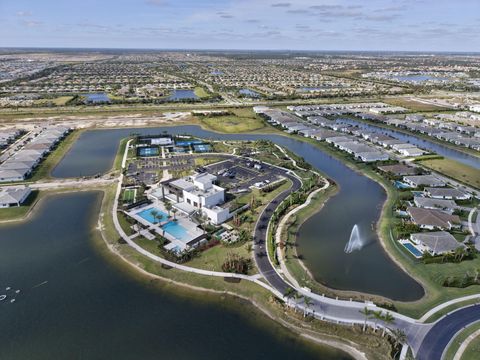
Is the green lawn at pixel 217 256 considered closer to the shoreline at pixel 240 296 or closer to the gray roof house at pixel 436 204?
the shoreline at pixel 240 296

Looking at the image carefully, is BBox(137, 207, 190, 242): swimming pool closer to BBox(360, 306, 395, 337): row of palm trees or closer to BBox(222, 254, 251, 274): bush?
BBox(222, 254, 251, 274): bush

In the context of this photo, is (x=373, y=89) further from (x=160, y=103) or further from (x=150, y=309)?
(x=150, y=309)

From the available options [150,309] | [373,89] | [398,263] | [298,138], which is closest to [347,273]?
[398,263]

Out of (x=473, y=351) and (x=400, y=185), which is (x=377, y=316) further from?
(x=400, y=185)

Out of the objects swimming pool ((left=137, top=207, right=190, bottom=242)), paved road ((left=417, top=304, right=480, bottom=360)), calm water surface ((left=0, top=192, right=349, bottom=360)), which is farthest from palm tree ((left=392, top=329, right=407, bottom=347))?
swimming pool ((left=137, top=207, right=190, bottom=242))

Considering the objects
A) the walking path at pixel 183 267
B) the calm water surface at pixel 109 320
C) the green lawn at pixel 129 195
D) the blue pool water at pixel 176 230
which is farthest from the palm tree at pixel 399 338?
the green lawn at pixel 129 195

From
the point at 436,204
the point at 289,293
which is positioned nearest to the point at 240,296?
the point at 289,293
